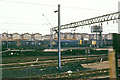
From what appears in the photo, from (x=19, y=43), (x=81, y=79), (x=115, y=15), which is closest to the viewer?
(x=81, y=79)

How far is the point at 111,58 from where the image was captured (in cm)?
345

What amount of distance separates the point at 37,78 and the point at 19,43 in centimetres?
5373

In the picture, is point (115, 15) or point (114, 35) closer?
point (114, 35)

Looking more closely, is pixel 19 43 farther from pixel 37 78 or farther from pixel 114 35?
pixel 114 35

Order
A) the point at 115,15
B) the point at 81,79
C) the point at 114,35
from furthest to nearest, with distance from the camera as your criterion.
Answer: the point at 115,15 → the point at 81,79 → the point at 114,35

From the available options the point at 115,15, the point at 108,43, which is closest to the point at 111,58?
the point at 115,15

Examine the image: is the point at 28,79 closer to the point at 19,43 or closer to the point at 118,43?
the point at 118,43

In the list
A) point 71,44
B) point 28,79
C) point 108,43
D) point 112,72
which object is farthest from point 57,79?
point 108,43

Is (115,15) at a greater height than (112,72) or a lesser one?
greater

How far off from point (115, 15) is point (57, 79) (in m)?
10.7

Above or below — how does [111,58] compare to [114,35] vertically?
below

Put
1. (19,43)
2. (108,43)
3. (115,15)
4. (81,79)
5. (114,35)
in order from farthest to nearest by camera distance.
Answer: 1. (108,43)
2. (19,43)
3. (115,15)
4. (81,79)
5. (114,35)

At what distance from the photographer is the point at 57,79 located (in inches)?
450

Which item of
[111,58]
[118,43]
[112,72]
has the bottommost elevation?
[112,72]
